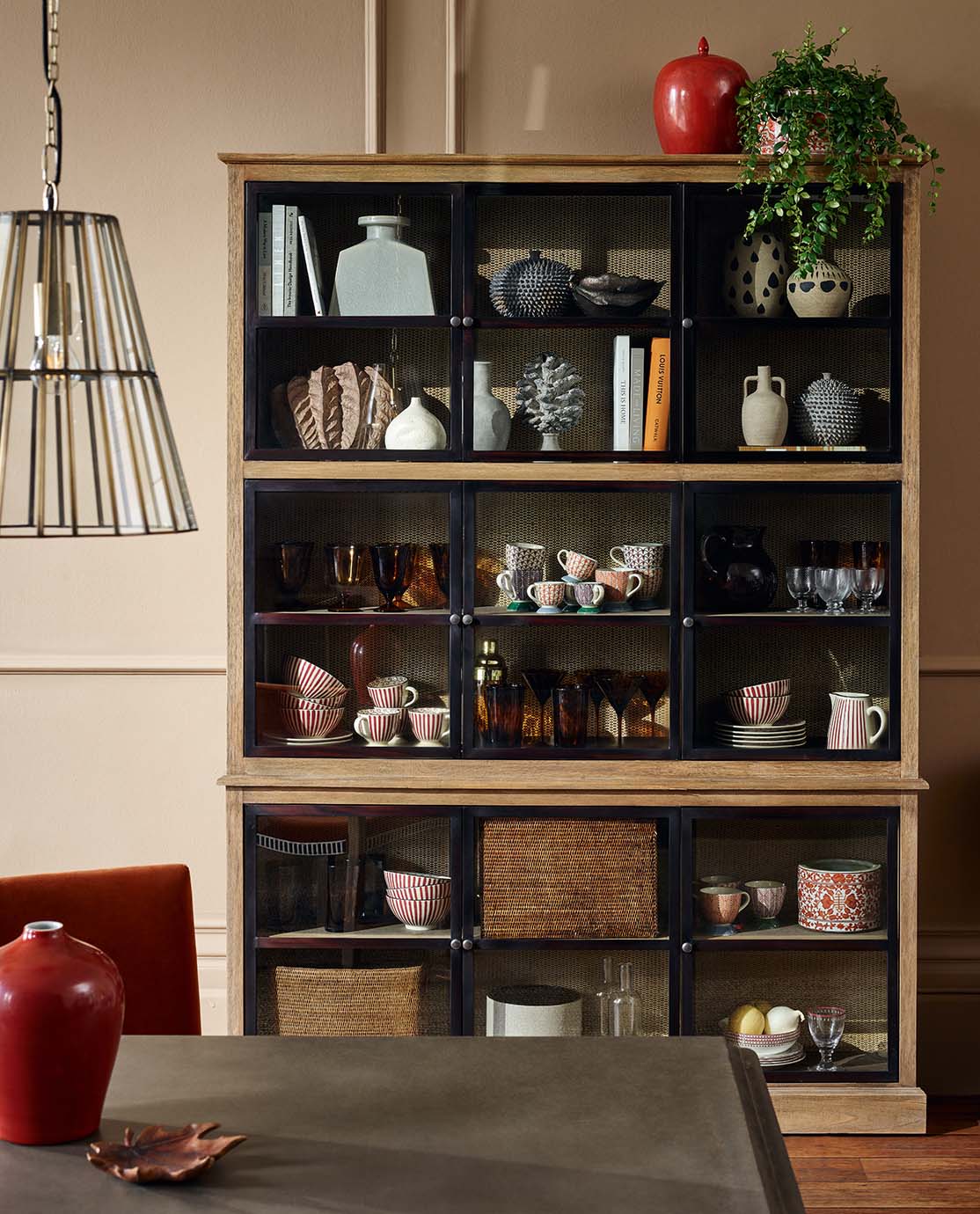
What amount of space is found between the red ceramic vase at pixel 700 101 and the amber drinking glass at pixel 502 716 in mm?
1295

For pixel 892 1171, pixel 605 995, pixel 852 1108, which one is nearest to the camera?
pixel 892 1171

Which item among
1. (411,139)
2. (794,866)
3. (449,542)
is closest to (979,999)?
(794,866)

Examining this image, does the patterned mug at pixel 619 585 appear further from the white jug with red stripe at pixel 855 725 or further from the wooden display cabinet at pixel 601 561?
the white jug with red stripe at pixel 855 725

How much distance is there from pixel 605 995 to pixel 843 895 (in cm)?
60

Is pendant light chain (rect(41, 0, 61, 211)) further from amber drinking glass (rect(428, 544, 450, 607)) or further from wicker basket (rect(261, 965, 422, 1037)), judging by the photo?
wicker basket (rect(261, 965, 422, 1037))

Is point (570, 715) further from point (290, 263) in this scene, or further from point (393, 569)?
point (290, 263)

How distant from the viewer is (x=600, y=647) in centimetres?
303

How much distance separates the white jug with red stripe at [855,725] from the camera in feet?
9.68

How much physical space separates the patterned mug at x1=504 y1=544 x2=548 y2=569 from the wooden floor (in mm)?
1429

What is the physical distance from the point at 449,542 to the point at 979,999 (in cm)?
185

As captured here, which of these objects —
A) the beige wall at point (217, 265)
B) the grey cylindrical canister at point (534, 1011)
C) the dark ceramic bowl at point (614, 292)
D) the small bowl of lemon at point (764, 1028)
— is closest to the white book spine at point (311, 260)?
the beige wall at point (217, 265)

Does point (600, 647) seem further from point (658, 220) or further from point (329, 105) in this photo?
Answer: point (329, 105)

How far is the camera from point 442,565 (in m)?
2.98

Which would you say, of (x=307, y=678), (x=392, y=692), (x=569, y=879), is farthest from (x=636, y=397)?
(x=569, y=879)
